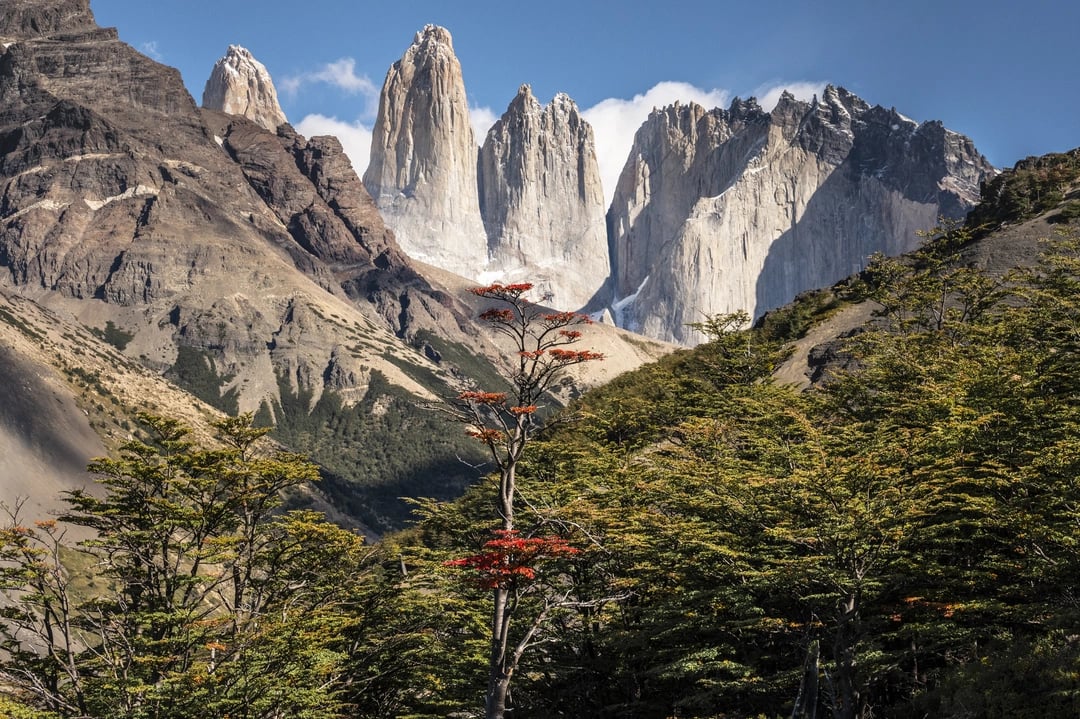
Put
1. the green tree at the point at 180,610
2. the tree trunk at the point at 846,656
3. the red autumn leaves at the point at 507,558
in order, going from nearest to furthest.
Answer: the red autumn leaves at the point at 507,558 → the tree trunk at the point at 846,656 → the green tree at the point at 180,610

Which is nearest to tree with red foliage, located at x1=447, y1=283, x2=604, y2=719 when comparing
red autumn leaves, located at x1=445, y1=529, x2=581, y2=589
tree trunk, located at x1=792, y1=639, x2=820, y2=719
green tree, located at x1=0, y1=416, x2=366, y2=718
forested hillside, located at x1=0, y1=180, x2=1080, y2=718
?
red autumn leaves, located at x1=445, y1=529, x2=581, y2=589

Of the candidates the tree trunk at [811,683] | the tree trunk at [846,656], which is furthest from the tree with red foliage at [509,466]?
the tree trunk at [846,656]

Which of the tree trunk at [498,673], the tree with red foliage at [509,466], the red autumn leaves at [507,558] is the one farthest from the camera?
the tree with red foliage at [509,466]

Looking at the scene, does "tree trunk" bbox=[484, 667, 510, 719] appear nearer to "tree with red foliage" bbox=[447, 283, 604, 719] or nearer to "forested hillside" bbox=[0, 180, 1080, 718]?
"tree with red foliage" bbox=[447, 283, 604, 719]

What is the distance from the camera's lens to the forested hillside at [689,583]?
1952cm

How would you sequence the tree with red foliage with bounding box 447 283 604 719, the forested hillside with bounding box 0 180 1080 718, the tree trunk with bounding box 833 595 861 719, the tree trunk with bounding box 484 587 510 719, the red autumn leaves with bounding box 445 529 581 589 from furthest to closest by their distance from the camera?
the forested hillside with bounding box 0 180 1080 718 → the tree trunk with bounding box 833 595 861 719 → the tree with red foliage with bounding box 447 283 604 719 → the tree trunk with bounding box 484 587 510 719 → the red autumn leaves with bounding box 445 529 581 589

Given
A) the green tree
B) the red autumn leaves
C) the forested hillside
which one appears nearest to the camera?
the red autumn leaves

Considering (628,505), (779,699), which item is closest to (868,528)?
(779,699)

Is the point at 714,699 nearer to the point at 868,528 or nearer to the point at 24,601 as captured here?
the point at 868,528

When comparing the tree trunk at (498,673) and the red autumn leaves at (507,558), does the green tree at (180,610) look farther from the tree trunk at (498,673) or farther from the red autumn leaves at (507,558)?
the red autumn leaves at (507,558)

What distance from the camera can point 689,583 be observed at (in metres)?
23.4

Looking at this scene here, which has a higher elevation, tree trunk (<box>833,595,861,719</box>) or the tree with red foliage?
the tree with red foliage

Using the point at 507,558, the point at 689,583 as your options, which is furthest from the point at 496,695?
the point at 689,583

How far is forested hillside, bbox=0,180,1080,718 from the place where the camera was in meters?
19.5
